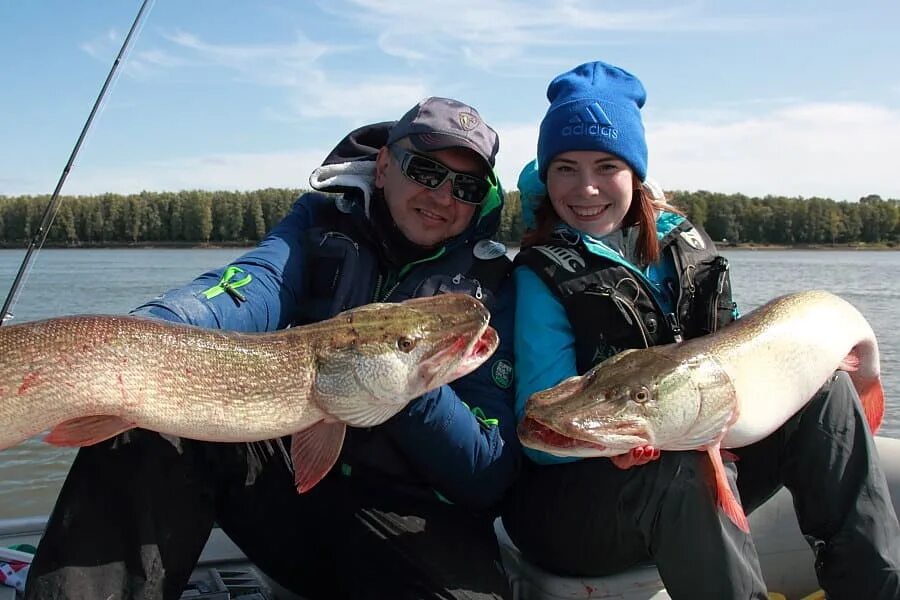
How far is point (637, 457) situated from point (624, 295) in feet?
2.70

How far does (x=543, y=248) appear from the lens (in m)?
3.07

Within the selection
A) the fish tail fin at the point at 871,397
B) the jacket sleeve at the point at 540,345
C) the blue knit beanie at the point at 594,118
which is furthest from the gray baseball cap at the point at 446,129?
the fish tail fin at the point at 871,397

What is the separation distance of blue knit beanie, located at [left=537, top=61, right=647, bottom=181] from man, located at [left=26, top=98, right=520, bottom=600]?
25cm

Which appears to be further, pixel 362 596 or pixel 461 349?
pixel 362 596

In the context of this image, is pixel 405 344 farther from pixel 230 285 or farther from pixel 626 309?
pixel 626 309

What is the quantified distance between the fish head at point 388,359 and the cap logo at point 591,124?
107cm

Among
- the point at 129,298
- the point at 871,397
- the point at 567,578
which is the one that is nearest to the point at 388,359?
the point at 567,578

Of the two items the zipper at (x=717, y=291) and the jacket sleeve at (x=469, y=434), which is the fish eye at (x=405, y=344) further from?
the zipper at (x=717, y=291)

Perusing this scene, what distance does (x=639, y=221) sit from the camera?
3.20m

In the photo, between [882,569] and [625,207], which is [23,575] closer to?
[625,207]

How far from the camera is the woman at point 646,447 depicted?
231cm

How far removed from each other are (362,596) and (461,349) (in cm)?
87

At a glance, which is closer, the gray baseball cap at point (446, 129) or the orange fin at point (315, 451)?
the orange fin at point (315, 451)

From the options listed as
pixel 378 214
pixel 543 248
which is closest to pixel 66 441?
pixel 378 214
